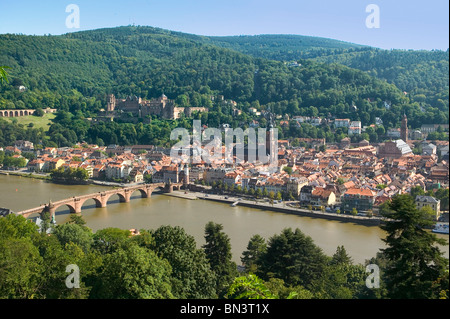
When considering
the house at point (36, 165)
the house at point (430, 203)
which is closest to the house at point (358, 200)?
the house at point (430, 203)

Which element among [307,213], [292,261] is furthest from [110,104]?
[292,261]

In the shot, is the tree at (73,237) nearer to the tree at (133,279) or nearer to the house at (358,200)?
the tree at (133,279)

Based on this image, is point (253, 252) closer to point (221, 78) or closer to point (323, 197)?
point (323, 197)

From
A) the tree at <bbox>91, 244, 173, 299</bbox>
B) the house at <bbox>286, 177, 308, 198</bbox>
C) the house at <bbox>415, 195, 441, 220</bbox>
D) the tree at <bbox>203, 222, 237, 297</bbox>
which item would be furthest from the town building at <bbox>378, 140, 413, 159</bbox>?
the tree at <bbox>91, 244, 173, 299</bbox>

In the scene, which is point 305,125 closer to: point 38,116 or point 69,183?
point 69,183

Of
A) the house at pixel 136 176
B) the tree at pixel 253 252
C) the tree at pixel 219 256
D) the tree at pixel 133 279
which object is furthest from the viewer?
the house at pixel 136 176

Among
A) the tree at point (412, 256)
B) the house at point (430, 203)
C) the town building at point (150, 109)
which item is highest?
the town building at point (150, 109)

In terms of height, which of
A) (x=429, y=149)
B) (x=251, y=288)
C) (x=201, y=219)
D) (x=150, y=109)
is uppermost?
(x=150, y=109)
